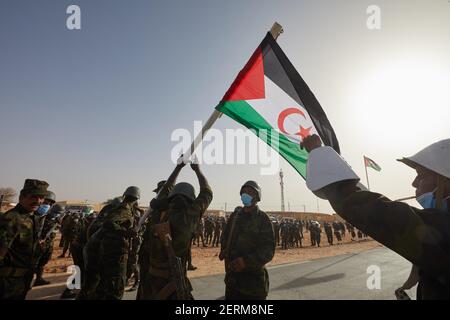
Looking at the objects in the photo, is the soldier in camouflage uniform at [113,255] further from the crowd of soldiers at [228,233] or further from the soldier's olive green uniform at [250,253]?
the soldier's olive green uniform at [250,253]

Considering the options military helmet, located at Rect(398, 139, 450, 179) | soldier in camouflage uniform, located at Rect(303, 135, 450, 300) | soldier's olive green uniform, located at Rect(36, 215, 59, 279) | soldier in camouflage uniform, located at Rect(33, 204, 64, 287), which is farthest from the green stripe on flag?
soldier's olive green uniform, located at Rect(36, 215, 59, 279)

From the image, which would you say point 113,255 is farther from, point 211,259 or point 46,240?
point 211,259

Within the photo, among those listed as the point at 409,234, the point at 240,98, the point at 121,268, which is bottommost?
the point at 121,268

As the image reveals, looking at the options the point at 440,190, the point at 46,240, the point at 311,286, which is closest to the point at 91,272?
the point at 46,240

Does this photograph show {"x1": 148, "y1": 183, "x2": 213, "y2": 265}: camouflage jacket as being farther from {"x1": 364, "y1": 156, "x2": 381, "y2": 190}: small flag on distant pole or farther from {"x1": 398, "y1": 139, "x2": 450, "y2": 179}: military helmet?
{"x1": 364, "y1": 156, "x2": 381, "y2": 190}: small flag on distant pole

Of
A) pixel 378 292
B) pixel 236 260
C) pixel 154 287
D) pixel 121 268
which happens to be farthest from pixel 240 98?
pixel 378 292

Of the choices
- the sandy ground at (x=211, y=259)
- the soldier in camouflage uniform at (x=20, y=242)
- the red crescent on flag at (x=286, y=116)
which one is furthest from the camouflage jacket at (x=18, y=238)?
the sandy ground at (x=211, y=259)

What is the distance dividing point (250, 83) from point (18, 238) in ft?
14.0

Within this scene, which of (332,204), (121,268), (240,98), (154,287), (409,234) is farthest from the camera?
(240,98)
